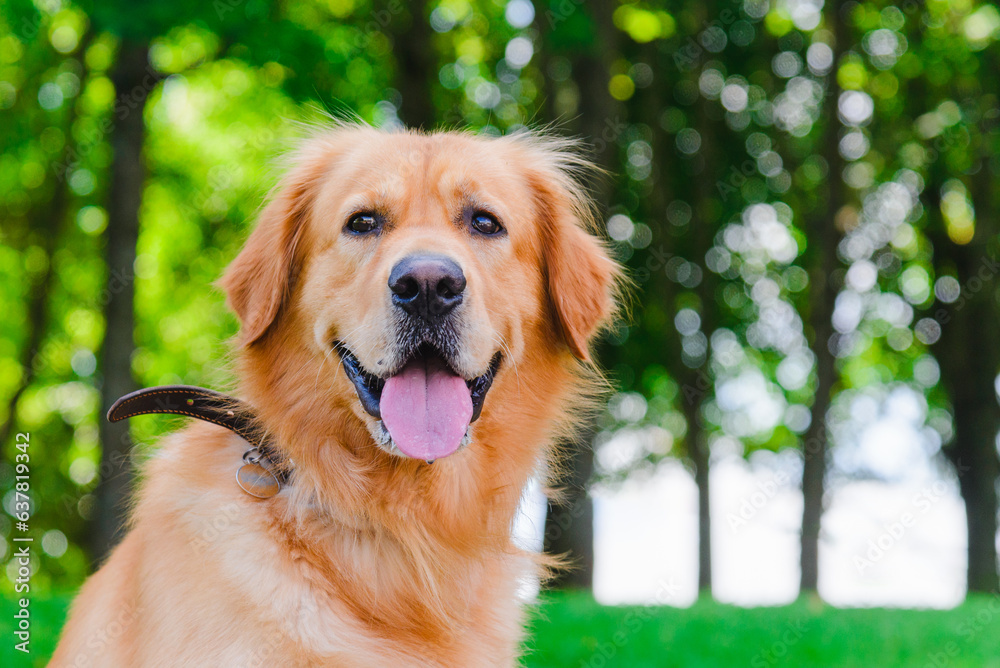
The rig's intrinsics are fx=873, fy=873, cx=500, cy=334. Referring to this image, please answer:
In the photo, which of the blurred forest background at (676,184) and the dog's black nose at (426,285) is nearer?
the dog's black nose at (426,285)

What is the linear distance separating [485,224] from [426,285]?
71 centimetres

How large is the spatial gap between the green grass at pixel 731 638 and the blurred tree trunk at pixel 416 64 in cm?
719

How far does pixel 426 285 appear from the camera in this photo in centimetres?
315

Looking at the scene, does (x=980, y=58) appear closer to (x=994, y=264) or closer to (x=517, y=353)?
(x=994, y=264)

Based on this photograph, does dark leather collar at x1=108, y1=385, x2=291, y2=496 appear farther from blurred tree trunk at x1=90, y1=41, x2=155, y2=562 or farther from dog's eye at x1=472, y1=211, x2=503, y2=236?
blurred tree trunk at x1=90, y1=41, x2=155, y2=562

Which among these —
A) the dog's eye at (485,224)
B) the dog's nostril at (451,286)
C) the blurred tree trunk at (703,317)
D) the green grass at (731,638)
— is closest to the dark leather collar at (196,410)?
the dog's nostril at (451,286)

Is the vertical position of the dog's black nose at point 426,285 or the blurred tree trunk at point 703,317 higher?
the dog's black nose at point 426,285

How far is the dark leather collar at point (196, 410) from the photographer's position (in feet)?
11.1

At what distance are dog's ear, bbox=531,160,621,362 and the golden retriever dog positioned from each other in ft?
0.06

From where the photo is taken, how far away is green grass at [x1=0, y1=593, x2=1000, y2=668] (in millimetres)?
5859

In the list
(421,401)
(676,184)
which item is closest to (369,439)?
(421,401)

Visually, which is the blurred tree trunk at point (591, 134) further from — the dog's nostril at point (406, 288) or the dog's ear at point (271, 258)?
the dog's nostril at point (406, 288)

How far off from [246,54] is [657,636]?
7.98 meters

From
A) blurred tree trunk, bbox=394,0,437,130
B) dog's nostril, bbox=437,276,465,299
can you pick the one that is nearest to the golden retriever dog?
dog's nostril, bbox=437,276,465,299
